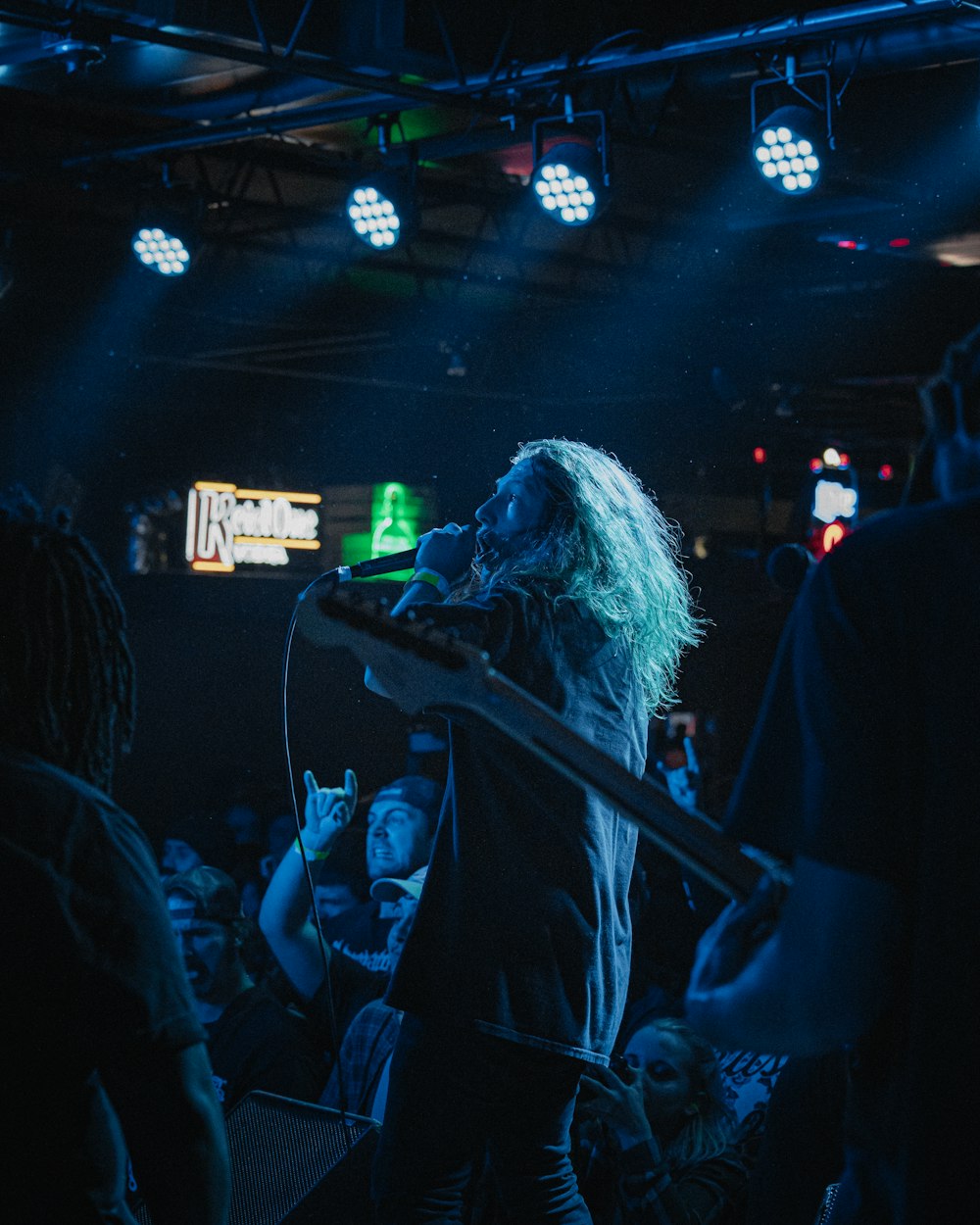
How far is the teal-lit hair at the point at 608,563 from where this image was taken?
222cm

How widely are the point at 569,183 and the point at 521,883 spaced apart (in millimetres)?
4376

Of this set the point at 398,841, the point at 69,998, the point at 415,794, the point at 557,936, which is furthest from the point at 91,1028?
Result: the point at 415,794

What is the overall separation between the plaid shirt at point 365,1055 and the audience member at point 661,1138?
1.82ft

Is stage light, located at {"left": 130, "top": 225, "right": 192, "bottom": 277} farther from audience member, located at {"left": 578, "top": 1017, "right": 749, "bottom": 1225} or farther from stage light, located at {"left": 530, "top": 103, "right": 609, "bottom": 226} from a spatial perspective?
audience member, located at {"left": 578, "top": 1017, "right": 749, "bottom": 1225}

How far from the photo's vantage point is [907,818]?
0.99 meters

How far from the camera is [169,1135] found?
3.82 feet

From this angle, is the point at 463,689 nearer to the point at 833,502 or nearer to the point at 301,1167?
the point at 301,1167

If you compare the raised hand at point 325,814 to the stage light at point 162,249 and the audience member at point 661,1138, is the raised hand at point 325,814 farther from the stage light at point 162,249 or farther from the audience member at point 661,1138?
the stage light at point 162,249

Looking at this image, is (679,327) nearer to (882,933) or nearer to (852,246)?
(852,246)

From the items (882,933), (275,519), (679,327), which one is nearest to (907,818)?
(882,933)

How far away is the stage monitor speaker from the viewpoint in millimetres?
2477

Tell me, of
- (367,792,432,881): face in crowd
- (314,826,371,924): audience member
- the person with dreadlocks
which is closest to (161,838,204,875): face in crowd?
Result: (314,826,371,924): audience member

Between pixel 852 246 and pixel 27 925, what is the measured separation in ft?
30.3

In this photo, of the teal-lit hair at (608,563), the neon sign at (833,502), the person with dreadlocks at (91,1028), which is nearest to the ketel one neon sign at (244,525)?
the neon sign at (833,502)
